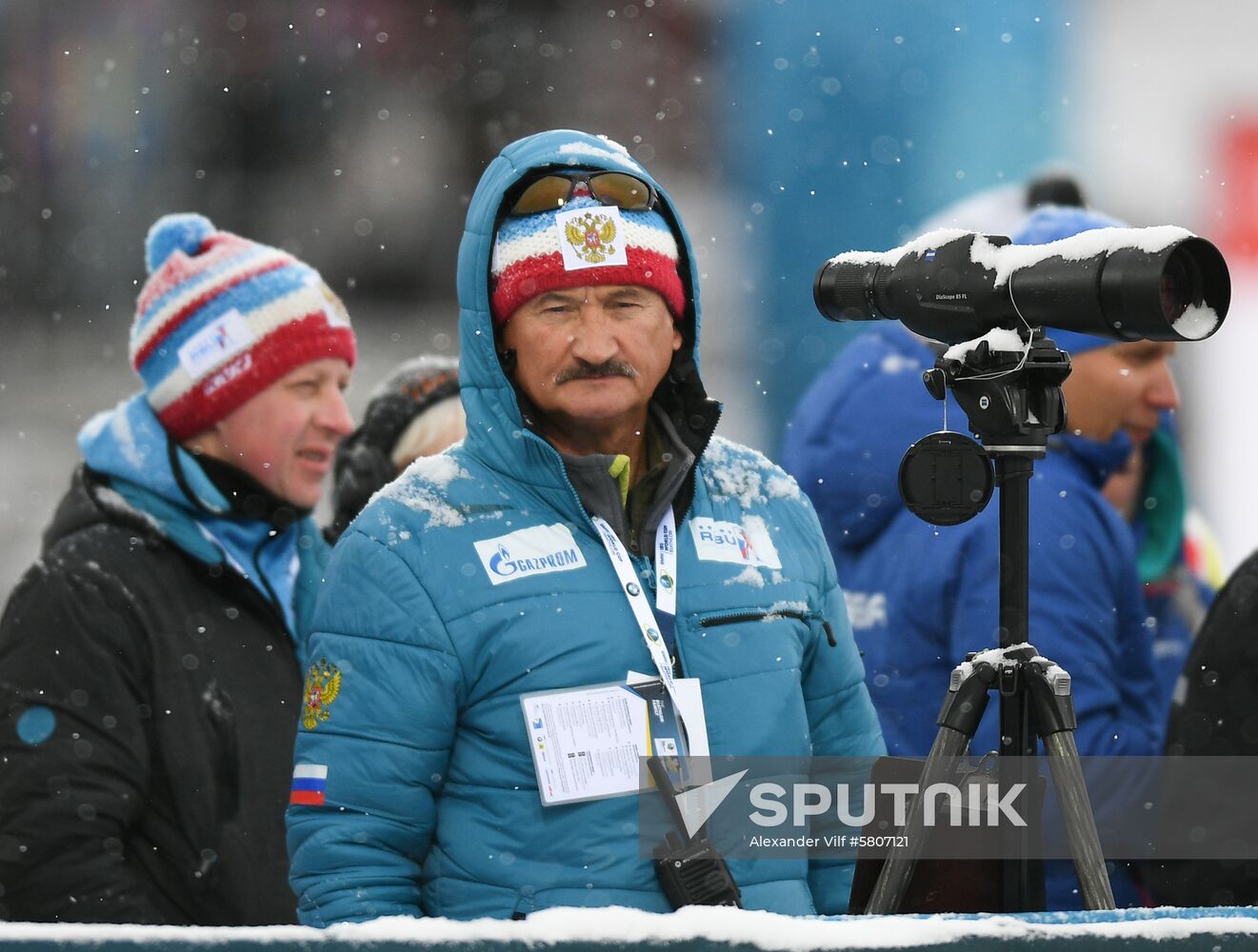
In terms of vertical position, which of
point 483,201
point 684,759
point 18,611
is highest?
point 483,201

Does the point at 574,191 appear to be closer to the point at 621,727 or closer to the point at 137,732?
the point at 621,727

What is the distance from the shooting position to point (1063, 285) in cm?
181

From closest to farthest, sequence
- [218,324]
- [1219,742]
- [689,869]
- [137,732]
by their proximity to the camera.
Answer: [689,869], [1219,742], [137,732], [218,324]

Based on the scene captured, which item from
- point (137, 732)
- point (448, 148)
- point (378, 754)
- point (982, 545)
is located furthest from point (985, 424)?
point (448, 148)

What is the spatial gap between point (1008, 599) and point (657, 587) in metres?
0.45

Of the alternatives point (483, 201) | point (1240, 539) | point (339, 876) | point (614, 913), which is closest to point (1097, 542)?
point (483, 201)

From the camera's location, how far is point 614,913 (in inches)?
55.7

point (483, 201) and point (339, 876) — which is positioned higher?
point (483, 201)

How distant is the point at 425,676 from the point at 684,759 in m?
0.33

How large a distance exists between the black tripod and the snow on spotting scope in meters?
0.06

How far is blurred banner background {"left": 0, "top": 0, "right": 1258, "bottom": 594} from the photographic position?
571cm

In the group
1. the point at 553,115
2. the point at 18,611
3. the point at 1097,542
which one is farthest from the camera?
the point at 553,115

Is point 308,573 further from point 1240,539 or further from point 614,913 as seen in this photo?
point 1240,539

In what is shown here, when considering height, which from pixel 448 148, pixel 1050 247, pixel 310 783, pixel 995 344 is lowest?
pixel 310 783
